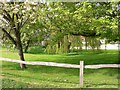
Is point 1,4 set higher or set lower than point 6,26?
higher

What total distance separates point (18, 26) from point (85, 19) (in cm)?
437

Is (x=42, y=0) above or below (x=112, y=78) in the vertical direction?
above

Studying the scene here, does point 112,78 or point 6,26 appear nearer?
point 112,78

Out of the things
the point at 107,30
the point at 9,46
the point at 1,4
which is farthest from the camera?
the point at 9,46

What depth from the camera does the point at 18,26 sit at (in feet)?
40.7

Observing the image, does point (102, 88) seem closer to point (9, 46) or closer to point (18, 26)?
point (18, 26)

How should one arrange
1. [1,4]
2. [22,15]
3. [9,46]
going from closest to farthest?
[1,4] < [22,15] < [9,46]

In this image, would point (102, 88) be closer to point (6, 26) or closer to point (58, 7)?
point (58, 7)

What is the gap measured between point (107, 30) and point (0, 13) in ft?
16.8

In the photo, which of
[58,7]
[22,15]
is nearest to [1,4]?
[22,15]

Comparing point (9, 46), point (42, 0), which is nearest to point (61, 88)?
point (42, 0)

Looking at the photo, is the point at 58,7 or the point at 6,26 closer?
the point at 58,7

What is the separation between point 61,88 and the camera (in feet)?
26.3

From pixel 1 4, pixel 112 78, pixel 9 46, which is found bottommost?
pixel 112 78
